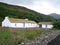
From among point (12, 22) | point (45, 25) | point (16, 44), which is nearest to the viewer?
point (16, 44)

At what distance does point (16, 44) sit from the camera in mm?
21031

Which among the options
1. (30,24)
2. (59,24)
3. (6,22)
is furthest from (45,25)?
(6,22)

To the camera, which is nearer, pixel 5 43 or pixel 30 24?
pixel 5 43

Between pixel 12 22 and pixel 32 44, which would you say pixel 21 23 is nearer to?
pixel 12 22

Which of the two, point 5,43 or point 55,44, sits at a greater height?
point 5,43

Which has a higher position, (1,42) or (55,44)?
(1,42)

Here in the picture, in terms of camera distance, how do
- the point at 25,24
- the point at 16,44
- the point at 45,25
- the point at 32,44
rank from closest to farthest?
1. the point at 16,44
2. the point at 32,44
3. the point at 25,24
4. the point at 45,25

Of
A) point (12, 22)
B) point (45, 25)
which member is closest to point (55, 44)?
point (12, 22)

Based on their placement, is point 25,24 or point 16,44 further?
point 25,24

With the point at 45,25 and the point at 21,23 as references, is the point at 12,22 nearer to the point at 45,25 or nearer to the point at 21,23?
the point at 21,23

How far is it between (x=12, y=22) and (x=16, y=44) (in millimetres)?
60222

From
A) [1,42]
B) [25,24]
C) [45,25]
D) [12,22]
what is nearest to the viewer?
[1,42]

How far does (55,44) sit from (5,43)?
12369mm

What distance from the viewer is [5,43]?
1922cm
